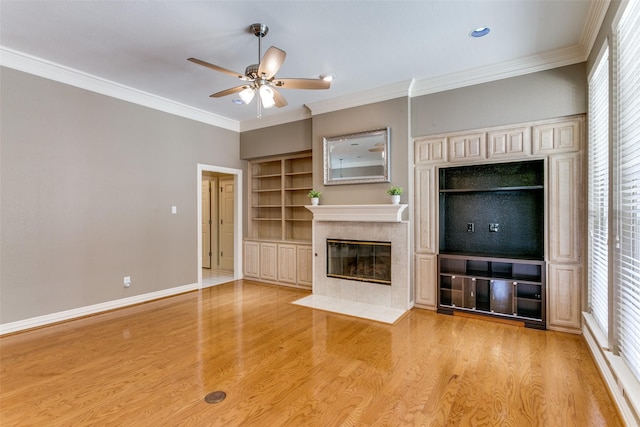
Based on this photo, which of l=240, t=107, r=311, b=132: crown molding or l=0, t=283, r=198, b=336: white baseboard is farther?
l=240, t=107, r=311, b=132: crown molding

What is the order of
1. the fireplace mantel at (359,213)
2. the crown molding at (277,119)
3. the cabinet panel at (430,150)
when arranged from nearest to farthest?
1. the cabinet panel at (430,150)
2. the fireplace mantel at (359,213)
3. the crown molding at (277,119)

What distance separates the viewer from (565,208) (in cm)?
332

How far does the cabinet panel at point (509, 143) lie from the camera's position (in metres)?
3.51

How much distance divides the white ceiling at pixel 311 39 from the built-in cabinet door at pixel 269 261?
2862mm

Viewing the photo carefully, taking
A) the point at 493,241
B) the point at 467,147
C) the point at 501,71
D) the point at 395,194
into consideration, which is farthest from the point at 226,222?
the point at 501,71

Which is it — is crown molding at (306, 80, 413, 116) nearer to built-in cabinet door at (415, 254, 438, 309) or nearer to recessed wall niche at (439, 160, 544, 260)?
recessed wall niche at (439, 160, 544, 260)

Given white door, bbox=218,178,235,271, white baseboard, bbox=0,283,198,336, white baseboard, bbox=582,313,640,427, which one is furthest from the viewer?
white door, bbox=218,178,235,271

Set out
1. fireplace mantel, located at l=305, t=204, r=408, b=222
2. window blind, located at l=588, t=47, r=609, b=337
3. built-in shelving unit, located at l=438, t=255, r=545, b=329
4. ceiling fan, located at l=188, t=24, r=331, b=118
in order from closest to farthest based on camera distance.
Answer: window blind, located at l=588, t=47, r=609, b=337
ceiling fan, located at l=188, t=24, r=331, b=118
built-in shelving unit, located at l=438, t=255, r=545, b=329
fireplace mantel, located at l=305, t=204, r=408, b=222

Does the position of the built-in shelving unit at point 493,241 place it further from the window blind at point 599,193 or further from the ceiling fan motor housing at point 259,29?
the ceiling fan motor housing at point 259,29

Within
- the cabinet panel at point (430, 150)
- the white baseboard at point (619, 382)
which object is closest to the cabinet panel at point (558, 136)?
the cabinet panel at point (430, 150)

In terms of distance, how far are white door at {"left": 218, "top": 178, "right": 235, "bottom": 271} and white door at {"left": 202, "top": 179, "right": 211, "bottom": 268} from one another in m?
0.32

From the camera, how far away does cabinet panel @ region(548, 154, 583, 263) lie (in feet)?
10.7

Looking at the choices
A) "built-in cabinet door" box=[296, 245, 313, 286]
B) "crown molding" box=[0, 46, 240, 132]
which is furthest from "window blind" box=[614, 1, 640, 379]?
"crown molding" box=[0, 46, 240, 132]

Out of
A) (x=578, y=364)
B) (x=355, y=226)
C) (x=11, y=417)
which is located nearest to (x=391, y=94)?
(x=355, y=226)
